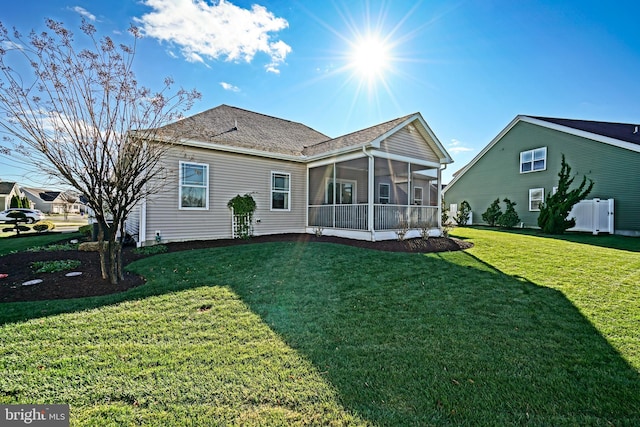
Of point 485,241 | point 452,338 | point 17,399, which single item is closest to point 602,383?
point 452,338

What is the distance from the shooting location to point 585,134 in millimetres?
15023

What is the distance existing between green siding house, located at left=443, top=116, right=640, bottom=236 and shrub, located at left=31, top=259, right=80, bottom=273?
68.3 feet

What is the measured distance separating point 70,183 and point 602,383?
7.30 metres

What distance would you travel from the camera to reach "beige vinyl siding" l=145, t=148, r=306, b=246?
9.13 meters

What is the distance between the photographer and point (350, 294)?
473 centimetres

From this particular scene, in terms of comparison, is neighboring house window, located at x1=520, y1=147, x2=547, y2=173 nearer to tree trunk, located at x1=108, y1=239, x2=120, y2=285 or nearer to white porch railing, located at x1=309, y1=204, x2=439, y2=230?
white porch railing, located at x1=309, y1=204, x2=439, y2=230

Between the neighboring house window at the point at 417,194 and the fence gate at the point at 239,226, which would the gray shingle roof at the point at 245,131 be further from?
the neighboring house window at the point at 417,194

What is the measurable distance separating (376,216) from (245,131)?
6340 millimetres

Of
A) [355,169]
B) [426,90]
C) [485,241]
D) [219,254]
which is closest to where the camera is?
[219,254]

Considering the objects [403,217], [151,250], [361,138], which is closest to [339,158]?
[361,138]

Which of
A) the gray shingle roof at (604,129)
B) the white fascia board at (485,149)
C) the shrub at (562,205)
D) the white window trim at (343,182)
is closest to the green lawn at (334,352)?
the white window trim at (343,182)

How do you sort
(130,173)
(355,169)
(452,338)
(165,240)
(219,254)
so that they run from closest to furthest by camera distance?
(452,338)
(130,173)
(219,254)
(165,240)
(355,169)

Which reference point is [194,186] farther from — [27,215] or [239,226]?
[27,215]

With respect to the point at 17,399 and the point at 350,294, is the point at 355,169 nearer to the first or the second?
the point at 350,294
